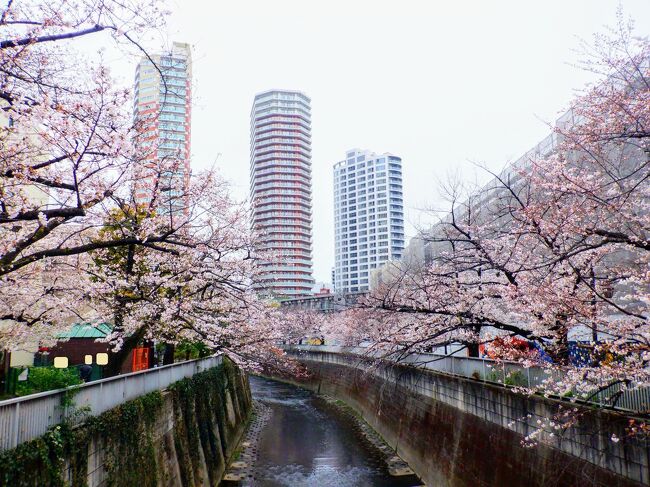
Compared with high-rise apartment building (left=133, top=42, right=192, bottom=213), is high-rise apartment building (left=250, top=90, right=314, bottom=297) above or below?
above

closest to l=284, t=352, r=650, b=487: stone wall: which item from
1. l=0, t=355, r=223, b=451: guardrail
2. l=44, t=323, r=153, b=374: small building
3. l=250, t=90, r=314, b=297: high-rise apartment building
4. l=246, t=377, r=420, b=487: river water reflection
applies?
l=246, t=377, r=420, b=487: river water reflection

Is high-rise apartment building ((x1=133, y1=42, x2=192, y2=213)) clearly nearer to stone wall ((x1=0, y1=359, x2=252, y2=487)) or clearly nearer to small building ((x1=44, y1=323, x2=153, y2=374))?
stone wall ((x1=0, y1=359, x2=252, y2=487))

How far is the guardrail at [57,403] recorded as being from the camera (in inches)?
261

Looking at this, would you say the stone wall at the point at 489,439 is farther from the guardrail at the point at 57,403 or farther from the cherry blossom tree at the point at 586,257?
the guardrail at the point at 57,403

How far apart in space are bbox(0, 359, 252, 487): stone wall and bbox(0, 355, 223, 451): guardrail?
170 millimetres

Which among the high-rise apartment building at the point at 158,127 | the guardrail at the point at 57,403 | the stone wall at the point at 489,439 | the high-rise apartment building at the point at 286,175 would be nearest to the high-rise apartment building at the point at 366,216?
the high-rise apartment building at the point at 286,175

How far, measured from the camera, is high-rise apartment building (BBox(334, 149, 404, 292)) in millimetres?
149875

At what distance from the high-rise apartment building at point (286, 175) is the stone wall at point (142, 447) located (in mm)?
93851

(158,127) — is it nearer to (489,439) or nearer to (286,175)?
(489,439)

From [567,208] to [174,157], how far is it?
8.65 metres

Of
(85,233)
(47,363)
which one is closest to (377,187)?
(47,363)

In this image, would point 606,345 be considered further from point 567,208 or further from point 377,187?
point 377,187

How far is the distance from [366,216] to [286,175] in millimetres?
41683

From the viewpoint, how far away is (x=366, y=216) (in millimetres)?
155375
